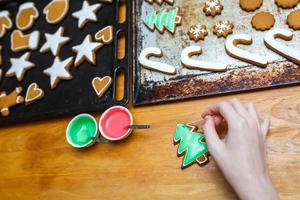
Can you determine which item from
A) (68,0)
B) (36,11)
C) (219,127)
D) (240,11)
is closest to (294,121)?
(219,127)

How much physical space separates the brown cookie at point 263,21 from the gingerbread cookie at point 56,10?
659 mm

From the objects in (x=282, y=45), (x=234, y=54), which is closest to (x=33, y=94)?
(x=234, y=54)

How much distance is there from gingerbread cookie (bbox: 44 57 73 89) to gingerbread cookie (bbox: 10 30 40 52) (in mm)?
136

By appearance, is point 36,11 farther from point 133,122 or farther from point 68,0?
point 133,122

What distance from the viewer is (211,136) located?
30.2 inches

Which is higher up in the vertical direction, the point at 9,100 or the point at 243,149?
the point at 243,149

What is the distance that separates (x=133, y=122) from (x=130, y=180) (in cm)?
16

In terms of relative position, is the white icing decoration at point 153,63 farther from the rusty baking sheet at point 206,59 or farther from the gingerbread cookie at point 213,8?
the gingerbread cookie at point 213,8

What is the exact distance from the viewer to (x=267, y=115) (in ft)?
2.71

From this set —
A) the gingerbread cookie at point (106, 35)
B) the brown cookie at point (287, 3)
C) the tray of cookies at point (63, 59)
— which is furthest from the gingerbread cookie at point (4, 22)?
the brown cookie at point (287, 3)

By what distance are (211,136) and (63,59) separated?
0.60m

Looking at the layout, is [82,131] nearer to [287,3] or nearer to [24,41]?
[24,41]

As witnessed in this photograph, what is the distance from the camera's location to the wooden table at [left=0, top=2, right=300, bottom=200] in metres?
0.79

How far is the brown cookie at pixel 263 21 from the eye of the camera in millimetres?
902
